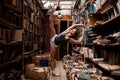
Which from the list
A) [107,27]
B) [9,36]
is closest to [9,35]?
[9,36]

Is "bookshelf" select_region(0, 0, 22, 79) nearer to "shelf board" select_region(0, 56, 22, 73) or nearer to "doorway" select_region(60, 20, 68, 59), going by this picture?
"shelf board" select_region(0, 56, 22, 73)

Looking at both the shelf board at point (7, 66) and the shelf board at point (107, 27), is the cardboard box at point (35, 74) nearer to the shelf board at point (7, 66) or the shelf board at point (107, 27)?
the shelf board at point (7, 66)

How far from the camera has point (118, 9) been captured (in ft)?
8.42

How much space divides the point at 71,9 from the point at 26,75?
6.04 m


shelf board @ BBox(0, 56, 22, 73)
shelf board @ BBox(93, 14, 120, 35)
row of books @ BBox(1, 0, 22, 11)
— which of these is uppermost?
row of books @ BBox(1, 0, 22, 11)

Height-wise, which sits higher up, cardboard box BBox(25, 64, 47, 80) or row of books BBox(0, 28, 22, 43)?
row of books BBox(0, 28, 22, 43)

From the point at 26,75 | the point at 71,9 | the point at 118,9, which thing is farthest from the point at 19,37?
the point at 71,9

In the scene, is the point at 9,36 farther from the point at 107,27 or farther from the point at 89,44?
the point at 89,44

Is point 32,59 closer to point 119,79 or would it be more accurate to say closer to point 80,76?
point 80,76

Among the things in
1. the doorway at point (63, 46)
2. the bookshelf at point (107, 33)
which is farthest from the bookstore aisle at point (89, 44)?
the doorway at point (63, 46)

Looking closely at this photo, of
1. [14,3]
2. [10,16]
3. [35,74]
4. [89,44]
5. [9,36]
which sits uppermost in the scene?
[14,3]

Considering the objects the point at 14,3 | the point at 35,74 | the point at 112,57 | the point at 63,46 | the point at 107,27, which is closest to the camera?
the point at 112,57

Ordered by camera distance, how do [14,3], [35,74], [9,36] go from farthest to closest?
1. [35,74]
2. [14,3]
3. [9,36]

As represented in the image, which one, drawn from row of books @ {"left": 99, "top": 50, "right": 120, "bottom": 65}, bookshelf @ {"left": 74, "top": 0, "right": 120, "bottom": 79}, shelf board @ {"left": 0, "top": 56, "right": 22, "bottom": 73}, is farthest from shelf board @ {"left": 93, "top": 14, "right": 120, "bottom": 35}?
shelf board @ {"left": 0, "top": 56, "right": 22, "bottom": 73}
